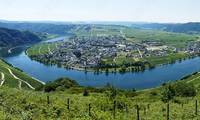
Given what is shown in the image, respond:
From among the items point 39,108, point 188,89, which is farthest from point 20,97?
point 188,89

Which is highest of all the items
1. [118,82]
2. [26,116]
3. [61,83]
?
[26,116]

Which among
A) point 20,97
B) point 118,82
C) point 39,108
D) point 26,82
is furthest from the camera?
point 118,82

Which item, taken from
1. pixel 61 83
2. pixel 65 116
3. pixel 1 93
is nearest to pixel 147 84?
pixel 61 83

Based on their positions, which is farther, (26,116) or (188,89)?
(188,89)

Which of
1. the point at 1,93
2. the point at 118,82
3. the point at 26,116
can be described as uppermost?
the point at 26,116

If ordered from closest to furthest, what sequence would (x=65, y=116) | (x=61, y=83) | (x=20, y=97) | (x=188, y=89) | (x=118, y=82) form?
(x=65, y=116) → (x=20, y=97) → (x=188, y=89) → (x=61, y=83) → (x=118, y=82)

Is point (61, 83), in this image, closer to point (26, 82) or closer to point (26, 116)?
point (26, 82)

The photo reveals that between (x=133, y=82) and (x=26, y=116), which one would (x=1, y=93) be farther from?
(x=133, y=82)

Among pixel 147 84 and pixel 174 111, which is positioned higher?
pixel 174 111

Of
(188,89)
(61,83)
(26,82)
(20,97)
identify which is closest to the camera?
(20,97)
